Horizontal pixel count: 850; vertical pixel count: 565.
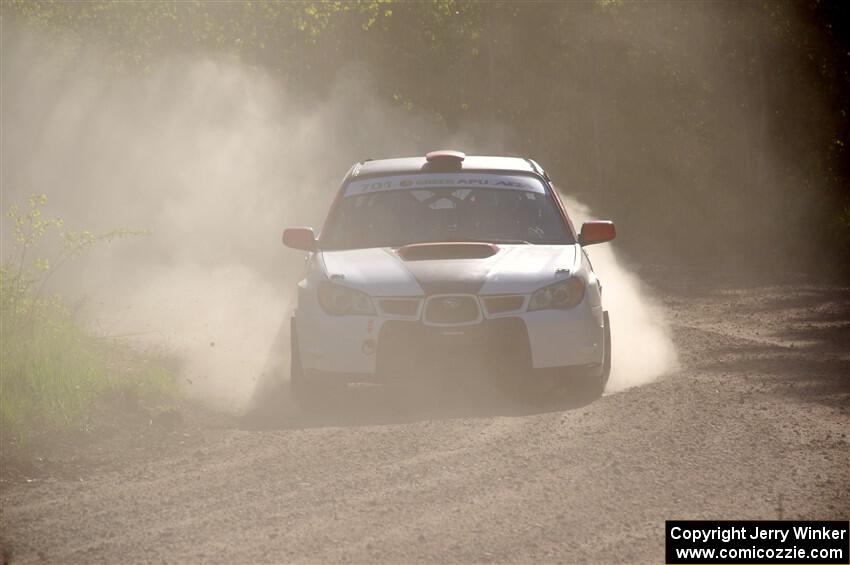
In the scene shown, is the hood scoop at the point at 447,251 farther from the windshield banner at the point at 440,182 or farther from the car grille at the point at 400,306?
the windshield banner at the point at 440,182

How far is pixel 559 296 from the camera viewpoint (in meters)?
10.2

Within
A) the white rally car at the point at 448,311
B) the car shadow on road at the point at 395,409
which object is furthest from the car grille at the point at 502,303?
the car shadow on road at the point at 395,409

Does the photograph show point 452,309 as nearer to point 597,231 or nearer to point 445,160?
point 597,231

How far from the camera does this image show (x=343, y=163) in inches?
982

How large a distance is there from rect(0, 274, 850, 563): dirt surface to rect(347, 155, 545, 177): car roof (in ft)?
6.28

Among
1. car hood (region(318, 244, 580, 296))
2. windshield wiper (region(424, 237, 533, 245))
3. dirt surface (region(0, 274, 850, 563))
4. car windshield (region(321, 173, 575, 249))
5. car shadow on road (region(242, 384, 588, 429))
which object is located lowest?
dirt surface (region(0, 274, 850, 563))

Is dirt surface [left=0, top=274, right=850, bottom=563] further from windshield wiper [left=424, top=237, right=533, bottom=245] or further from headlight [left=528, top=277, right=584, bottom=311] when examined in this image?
windshield wiper [left=424, top=237, right=533, bottom=245]

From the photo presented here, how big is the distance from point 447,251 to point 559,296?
879mm

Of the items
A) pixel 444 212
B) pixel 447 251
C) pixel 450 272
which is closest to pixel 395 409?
pixel 450 272

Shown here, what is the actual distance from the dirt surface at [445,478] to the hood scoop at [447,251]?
3.40 feet

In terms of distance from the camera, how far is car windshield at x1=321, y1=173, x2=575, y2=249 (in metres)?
11.2

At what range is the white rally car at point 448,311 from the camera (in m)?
10.0

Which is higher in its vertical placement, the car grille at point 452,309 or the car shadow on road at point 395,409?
the car grille at point 452,309


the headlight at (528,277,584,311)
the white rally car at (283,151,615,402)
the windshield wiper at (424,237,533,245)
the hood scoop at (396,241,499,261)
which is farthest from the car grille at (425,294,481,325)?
the windshield wiper at (424,237,533,245)
